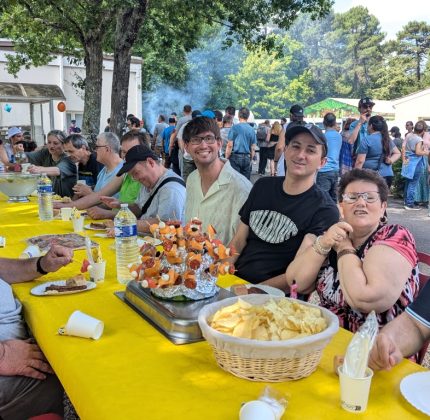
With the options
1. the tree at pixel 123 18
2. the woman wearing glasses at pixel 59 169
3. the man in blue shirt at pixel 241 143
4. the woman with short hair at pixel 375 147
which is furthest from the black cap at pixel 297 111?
the woman wearing glasses at pixel 59 169

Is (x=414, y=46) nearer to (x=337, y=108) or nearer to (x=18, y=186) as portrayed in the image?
(x=337, y=108)

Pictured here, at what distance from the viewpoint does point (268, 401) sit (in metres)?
1.26

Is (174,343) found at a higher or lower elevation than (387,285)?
lower

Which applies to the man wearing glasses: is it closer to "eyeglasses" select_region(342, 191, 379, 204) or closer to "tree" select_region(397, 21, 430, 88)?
"eyeglasses" select_region(342, 191, 379, 204)

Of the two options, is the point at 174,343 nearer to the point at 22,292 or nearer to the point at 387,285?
the point at 387,285

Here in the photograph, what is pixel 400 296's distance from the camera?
2.00m

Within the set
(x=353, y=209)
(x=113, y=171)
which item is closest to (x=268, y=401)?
(x=353, y=209)

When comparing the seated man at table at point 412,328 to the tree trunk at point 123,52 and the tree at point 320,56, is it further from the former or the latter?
the tree at point 320,56

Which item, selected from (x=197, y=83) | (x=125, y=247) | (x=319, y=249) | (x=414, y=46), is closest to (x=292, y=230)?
(x=319, y=249)

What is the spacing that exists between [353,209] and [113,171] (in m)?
3.46

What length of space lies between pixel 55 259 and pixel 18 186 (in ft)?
10.5

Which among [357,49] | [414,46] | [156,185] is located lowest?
[156,185]

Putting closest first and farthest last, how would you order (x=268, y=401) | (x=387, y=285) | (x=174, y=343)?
(x=268, y=401) < (x=174, y=343) < (x=387, y=285)

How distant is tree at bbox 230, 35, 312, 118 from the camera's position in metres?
55.0
